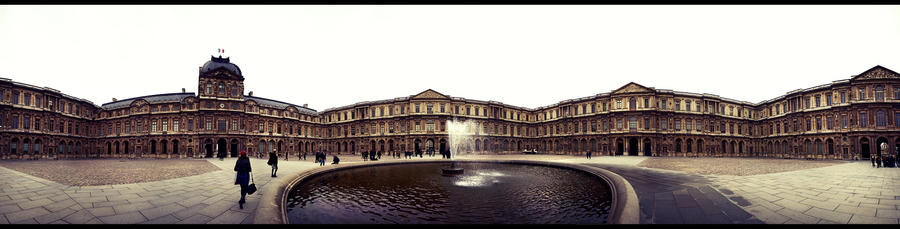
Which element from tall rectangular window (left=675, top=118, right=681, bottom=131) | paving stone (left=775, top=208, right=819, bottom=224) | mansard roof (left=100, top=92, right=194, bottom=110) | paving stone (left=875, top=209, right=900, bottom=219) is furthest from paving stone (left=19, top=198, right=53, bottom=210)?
tall rectangular window (left=675, top=118, right=681, bottom=131)

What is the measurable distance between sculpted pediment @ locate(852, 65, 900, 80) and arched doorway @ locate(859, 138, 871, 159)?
6.63 metres

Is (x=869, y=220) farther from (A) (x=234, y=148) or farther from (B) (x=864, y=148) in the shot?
(A) (x=234, y=148)

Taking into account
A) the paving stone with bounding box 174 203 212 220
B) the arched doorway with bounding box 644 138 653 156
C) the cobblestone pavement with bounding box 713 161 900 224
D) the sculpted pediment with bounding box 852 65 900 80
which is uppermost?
the sculpted pediment with bounding box 852 65 900 80

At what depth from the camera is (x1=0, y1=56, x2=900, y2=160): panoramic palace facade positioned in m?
32.4

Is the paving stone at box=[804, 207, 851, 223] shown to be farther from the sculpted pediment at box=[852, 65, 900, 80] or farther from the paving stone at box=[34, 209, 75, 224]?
the sculpted pediment at box=[852, 65, 900, 80]

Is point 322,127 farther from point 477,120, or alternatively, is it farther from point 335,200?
point 335,200

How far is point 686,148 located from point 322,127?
61.3m

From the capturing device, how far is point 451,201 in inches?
374

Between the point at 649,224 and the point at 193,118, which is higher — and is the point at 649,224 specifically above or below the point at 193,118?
below

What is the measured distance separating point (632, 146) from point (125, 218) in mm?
49636

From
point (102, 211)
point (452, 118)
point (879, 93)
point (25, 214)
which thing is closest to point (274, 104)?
point (452, 118)

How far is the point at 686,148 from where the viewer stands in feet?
136

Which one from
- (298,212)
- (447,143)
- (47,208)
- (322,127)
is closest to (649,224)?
(298,212)
